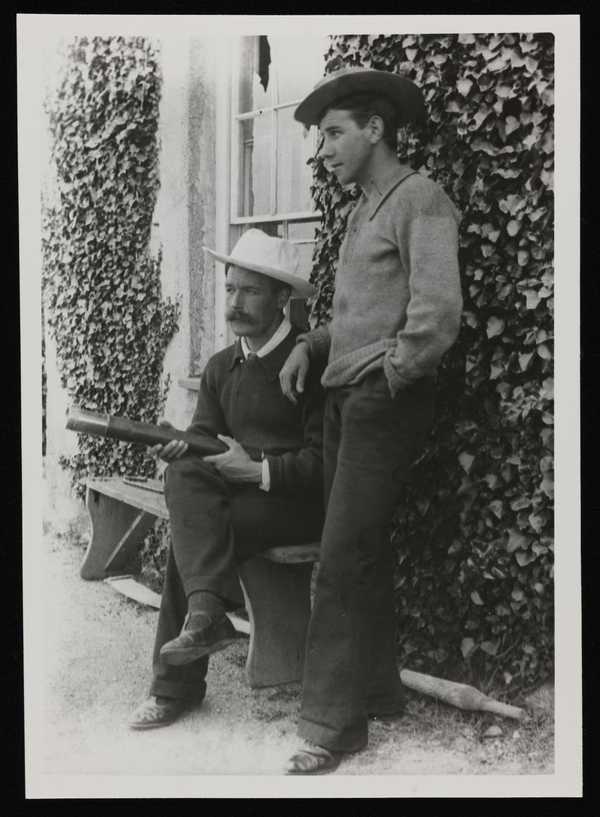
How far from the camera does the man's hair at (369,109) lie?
159 inches

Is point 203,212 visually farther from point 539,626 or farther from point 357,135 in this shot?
point 539,626

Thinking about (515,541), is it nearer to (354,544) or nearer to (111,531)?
(354,544)

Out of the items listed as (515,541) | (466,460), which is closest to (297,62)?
(466,460)

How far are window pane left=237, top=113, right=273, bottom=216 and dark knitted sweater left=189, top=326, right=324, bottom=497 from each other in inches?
36.7

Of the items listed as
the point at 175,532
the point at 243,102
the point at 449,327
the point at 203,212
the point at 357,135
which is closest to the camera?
the point at 449,327

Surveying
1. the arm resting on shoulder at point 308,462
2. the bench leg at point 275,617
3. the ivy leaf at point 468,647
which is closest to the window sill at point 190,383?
the arm resting on shoulder at point 308,462

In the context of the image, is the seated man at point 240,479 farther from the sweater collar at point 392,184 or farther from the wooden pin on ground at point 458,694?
the wooden pin on ground at point 458,694

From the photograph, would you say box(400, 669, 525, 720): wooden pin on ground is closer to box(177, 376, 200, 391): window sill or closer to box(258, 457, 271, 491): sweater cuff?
box(258, 457, 271, 491): sweater cuff

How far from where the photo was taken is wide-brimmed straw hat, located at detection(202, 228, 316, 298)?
174 inches

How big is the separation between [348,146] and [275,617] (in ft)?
6.40

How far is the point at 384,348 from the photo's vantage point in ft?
12.8

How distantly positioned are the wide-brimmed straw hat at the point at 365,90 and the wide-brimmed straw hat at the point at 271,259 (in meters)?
0.55

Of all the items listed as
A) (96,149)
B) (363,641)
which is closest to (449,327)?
(363,641)

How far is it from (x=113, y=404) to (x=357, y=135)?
2285mm
